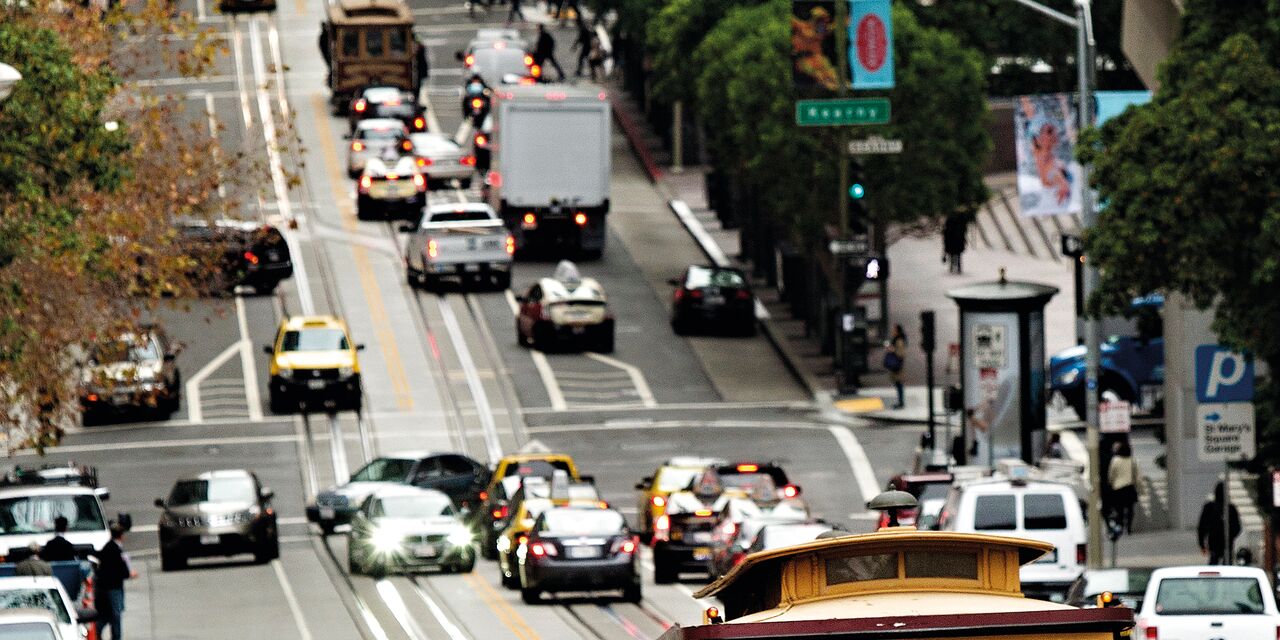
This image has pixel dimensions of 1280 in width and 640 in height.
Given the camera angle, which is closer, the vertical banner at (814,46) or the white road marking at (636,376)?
the vertical banner at (814,46)

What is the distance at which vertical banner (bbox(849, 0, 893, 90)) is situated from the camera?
169 feet

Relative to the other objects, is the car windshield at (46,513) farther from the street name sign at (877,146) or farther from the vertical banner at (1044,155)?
the street name sign at (877,146)

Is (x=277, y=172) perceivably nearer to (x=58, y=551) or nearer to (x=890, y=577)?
(x=58, y=551)

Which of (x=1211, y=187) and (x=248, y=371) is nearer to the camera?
(x=1211, y=187)

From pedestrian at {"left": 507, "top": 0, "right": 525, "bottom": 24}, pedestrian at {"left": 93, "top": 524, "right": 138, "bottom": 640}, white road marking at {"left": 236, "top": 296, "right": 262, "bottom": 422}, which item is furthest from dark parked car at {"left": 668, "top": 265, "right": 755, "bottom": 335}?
pedestrian at {"left": 507, "top": 0, "right": 525, "bottom": 24}

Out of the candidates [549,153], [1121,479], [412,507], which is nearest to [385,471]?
[412,507]

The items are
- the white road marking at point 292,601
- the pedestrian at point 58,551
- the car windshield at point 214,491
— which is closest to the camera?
the pedestrian at point 58,551

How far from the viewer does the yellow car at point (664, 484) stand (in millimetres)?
38469

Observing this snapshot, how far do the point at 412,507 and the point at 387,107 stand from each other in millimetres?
41378

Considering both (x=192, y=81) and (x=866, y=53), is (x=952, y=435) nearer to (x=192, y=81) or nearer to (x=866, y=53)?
(x=866, y=53)

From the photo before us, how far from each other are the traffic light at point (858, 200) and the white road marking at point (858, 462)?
410cm

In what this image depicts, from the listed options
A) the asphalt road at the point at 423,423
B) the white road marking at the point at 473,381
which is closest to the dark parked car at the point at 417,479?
the asphalt road at the point at 423,423

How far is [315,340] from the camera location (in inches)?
2020

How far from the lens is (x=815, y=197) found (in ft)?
186
